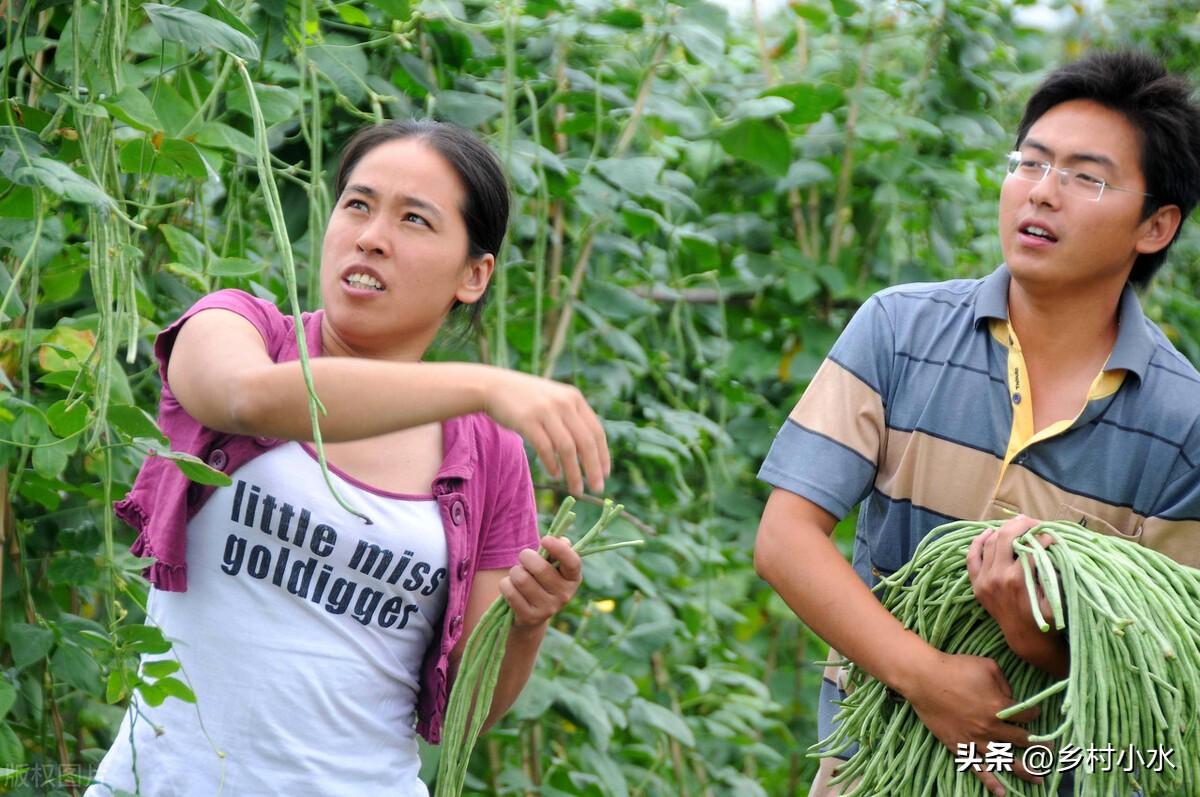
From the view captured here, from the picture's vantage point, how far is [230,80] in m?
1.98

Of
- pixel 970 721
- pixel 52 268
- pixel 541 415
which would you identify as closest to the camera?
pixel 541 415

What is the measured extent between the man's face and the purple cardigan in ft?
2.05

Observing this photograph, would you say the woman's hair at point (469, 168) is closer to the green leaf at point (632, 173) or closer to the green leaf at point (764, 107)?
the green leaf at point (632, 173)

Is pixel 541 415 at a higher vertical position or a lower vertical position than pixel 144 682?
higher

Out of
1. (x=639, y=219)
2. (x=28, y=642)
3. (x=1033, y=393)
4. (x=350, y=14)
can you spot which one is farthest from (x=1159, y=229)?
(x=28, y=642)

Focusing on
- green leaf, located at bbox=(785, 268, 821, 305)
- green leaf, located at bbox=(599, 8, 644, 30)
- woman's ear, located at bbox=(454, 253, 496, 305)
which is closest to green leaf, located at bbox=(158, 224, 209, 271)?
woman's ear, located at bbox=(454, 253, 496, 305)

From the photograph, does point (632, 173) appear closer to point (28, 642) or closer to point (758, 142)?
point (758, 142)

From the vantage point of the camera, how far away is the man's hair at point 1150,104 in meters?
1.72

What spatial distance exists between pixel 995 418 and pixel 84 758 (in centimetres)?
128

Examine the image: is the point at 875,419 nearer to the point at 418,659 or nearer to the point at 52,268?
the point at 418,659

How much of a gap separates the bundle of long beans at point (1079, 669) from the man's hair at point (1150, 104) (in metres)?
0.46

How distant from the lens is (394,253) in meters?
1.55

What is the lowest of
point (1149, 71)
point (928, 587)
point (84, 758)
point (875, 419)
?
point (84, 758)

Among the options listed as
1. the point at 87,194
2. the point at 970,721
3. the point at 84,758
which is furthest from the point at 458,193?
the point at 84,758
